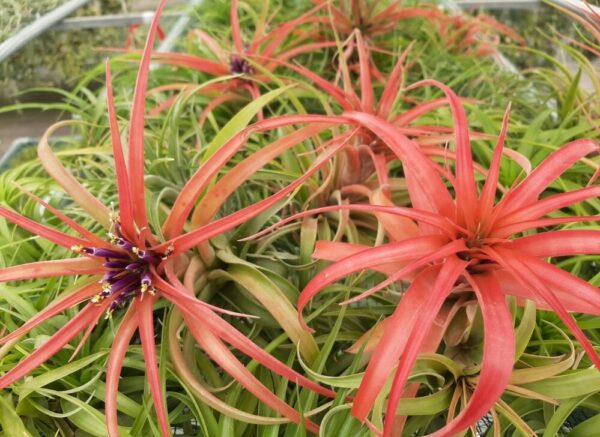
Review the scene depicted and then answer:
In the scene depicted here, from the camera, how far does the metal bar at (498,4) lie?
1509 millimetres

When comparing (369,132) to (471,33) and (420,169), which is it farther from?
(471,33)

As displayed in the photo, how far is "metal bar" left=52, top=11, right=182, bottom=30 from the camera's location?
4.35 ft

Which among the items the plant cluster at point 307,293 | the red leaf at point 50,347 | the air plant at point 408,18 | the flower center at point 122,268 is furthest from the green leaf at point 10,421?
the air plant at point 408,18

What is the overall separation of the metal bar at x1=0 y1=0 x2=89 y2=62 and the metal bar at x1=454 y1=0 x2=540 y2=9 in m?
1.29

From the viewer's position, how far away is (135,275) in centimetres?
59

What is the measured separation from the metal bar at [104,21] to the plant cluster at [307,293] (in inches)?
24.6

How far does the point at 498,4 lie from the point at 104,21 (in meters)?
1.28

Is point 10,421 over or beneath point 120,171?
beneath

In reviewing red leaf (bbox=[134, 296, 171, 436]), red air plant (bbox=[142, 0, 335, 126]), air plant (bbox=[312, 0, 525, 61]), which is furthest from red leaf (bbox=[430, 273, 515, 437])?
air plant (bbox=[312, 0, 525, 61])

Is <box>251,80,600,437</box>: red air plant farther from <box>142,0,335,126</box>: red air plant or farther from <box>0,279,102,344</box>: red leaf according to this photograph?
<box>142,0,335,126</box>: red air plant

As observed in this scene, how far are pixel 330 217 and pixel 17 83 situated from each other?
933mm

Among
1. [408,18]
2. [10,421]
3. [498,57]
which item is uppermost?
[408,18]

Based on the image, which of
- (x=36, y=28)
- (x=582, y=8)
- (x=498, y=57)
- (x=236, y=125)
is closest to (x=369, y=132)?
(x=236, y=125)

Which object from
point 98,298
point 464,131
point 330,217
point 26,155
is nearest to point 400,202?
point 330,217
